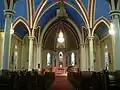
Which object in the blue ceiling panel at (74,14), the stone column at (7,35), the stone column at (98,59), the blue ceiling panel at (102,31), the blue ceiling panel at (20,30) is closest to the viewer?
the stone column at (7,35)

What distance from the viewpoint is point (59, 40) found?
25.4 m

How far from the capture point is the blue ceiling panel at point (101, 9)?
17263 millimetres

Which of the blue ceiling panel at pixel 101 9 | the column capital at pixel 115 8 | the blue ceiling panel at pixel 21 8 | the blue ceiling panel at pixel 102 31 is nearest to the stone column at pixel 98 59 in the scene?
the blue ceiling panel at pixel 102 31

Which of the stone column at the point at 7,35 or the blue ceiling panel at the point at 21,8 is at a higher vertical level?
the blue ceiling panel at the point at 21,8

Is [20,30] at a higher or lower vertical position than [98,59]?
higher

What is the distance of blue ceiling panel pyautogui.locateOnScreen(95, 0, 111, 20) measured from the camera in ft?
56.6

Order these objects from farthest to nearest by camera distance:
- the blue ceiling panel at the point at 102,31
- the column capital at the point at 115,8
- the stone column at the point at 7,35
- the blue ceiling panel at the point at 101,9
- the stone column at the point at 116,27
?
the blue ceiling panel at the point at 102,31 → the blue ceiling panel at the point at 101,9 → the column capital at the point at 115,8 → the stone column at the point at 7,35 → the stone column at the point at 116,27

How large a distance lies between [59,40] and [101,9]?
873cm

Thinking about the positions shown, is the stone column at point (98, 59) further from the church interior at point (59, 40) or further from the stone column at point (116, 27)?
the stone column at point (116, 27)

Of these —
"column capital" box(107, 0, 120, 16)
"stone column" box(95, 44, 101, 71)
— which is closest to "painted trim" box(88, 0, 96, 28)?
"column capital" box(107, 0, 120, 16)

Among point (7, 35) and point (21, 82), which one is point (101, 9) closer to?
point (7, 35)

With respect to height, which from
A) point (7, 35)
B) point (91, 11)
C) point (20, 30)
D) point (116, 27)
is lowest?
point (7, 35)

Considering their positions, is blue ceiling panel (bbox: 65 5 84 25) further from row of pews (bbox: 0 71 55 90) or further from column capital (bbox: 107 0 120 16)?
row of pews (bbox: 0 71 55 90)

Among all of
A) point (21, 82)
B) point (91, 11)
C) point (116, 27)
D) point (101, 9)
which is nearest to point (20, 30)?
point (91, 11)
